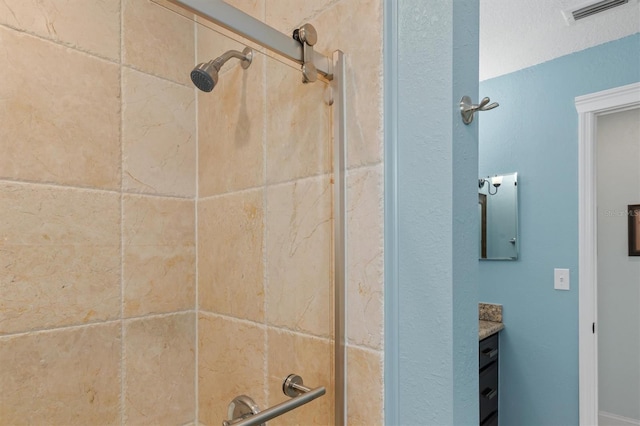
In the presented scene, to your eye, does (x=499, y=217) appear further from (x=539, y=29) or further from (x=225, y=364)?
(x=225, y=364)

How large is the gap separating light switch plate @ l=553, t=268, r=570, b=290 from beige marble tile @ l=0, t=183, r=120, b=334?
2486 millimetres

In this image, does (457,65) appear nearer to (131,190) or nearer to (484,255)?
(131,190)

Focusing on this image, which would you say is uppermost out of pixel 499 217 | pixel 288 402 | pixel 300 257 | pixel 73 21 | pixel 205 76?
pixel 73 21

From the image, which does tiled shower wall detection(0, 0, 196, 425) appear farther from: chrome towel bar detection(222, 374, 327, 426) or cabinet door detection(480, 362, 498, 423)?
cabinet door detection(480, 362, 498, 423)

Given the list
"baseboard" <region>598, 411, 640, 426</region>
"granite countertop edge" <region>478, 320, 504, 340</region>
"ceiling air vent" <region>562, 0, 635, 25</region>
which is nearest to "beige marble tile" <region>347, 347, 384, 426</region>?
"granite countertop edge" <region>478, 320, 504, 340</region>

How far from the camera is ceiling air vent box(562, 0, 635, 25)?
74.5 inches

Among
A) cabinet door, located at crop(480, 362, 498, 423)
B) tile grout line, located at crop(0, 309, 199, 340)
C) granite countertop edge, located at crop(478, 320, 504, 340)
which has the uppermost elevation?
tile grout line, located at crop(0, 309, 199, 340)

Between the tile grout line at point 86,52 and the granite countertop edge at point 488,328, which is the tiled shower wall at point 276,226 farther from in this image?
the granite countertop edge at point 488,328

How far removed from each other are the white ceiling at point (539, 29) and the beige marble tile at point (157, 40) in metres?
1.70

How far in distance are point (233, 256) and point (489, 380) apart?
91.1 inches

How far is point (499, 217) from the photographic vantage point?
8.93 feet

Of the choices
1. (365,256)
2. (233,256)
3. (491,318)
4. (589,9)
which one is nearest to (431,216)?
(365,256)

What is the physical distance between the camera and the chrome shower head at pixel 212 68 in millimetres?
815

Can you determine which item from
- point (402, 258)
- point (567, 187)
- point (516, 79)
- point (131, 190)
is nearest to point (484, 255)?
point (567, 187)
